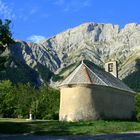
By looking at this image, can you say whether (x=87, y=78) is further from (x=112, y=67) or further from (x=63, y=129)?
(x=112, y=67)

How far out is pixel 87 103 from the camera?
5316cm

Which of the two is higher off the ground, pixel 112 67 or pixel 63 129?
pixel 112 67

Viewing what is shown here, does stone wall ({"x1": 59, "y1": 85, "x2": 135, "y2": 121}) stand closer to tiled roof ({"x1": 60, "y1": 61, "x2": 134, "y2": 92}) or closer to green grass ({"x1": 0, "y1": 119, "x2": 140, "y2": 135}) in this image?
tiled roof ({"x1": 60, "y1": 61, "x2": 134, "y2": 92})

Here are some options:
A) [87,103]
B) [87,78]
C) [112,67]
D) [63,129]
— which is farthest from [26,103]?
[63,129]

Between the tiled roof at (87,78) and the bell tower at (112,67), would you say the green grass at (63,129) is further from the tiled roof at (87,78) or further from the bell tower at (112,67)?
the bell tower at (112,67)

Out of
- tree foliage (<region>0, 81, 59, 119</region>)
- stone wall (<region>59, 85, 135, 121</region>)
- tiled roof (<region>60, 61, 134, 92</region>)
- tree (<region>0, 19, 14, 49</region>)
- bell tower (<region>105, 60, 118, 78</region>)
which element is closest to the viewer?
tree (<region>0, 19, 14, 49</region>)

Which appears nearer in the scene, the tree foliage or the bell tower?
the bell tower

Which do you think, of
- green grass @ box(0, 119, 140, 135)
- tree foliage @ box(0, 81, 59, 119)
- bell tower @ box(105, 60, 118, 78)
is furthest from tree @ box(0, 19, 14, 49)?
tree foliage @ box(0, 81, 59, 119)

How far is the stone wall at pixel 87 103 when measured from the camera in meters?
53.2

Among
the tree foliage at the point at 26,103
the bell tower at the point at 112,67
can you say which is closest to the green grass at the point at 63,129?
the bell tower at the point at 112,67

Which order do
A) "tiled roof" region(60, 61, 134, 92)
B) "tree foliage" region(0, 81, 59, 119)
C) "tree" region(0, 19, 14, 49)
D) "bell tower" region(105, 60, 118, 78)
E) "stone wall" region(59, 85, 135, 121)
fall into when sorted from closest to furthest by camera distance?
"tree" region(0, 19, 14, 49) → "stone wall" region(59, 85, 135, 121) → "tiled roof" region(60, 61, 134, 92) → "bell tower" region(105, 60, 118, 78) → "tree foliage" region(0, 81, 59, 119)

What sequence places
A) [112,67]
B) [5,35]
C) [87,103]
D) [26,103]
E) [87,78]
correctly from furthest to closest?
1. [26,103]
2. [112,67]
3. [87,78]
4. [87,103]
5. [5,35]

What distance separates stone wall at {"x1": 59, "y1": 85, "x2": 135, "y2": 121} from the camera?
53250 millimetres

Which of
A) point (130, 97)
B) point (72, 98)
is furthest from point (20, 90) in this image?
point (72, 98)
